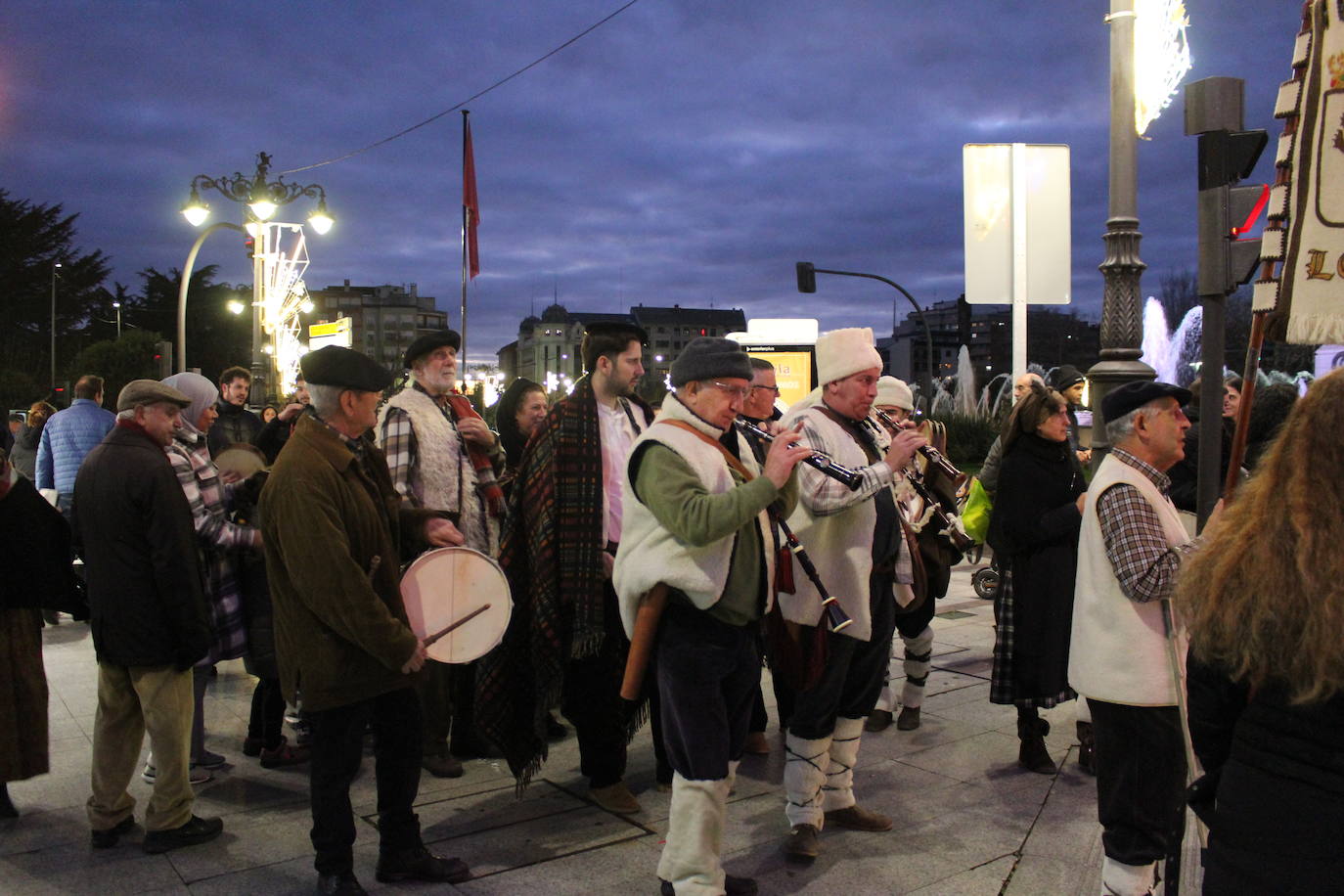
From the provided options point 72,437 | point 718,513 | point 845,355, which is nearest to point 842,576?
point 845,355

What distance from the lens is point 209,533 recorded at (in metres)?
4.70

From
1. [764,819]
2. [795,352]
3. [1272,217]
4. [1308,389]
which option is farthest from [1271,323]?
[795,352]

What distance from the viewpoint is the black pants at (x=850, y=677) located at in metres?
4.29

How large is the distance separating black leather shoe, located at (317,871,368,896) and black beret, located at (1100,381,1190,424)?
3054mm

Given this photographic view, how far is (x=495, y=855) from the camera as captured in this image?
4234 millimetres

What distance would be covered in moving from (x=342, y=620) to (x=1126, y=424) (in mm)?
2684

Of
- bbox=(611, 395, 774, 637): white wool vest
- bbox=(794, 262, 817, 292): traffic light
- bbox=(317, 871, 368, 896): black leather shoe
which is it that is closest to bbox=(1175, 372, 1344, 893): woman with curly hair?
bbox=(611, 395, 774, 637): white wool vest

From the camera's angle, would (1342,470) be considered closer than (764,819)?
Yes

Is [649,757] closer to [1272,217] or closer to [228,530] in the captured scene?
[228,530]

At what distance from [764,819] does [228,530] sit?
8.98ft

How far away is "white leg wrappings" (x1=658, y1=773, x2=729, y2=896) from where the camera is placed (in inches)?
140

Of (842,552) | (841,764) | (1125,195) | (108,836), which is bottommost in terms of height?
(108,836)

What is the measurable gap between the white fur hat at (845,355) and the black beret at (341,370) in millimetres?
1827

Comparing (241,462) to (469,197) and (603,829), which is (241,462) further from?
A: (469,197)
